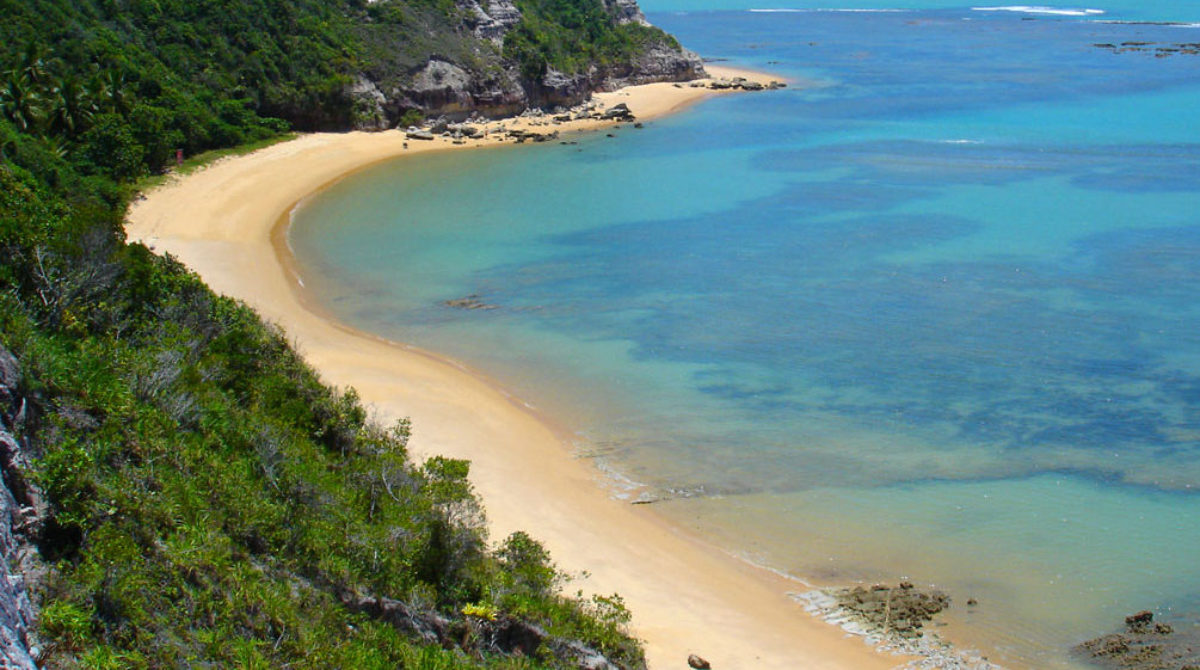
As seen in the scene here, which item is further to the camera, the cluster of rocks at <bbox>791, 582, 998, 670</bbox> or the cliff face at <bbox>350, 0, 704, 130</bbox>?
the cliff face at <bbox>350, 0, 704, 130</bbox>

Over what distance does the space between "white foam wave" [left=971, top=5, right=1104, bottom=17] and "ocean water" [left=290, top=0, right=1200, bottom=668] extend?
321ft

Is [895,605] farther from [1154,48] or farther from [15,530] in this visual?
[1154,48]

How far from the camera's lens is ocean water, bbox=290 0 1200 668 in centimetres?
2014

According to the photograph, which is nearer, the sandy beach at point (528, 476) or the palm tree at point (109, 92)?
the sandy beach at point (528, 476)

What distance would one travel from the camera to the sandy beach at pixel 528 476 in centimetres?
1669

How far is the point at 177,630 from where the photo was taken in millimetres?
10273

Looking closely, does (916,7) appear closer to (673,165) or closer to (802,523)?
(673,165)

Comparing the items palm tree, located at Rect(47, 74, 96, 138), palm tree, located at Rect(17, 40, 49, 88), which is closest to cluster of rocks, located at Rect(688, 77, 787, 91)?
palm tree, located at Rect(47, 74, 96, 138)

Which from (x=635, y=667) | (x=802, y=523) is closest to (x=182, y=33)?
(x=802, y=523)

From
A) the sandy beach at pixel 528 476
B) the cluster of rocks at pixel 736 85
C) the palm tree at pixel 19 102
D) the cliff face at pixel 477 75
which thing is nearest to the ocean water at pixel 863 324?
the sandy beach at pixel 528 476

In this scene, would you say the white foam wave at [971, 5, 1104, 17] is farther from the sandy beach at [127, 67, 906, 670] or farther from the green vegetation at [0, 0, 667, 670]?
the green vegetation at [0, 0, 667, 670]

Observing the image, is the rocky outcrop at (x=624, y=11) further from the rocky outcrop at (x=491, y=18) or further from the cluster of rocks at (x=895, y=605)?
the cluster of rocks at (x=895, y=605)

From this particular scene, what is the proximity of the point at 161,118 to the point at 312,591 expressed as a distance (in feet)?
131

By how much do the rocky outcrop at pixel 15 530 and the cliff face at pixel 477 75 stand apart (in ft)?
169
